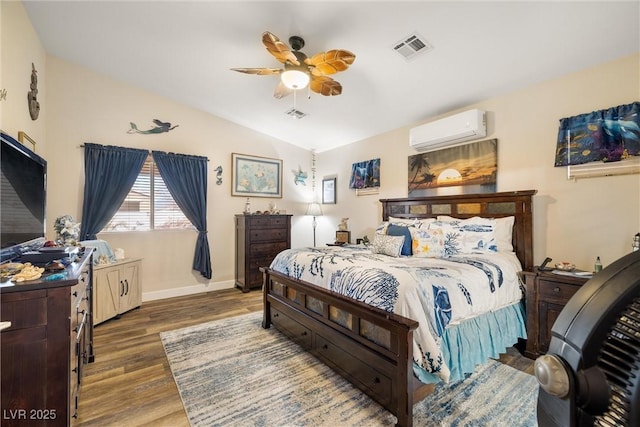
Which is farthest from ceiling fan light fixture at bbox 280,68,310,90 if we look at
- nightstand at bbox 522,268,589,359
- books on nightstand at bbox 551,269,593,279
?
books on nightstand at bbox 551,269,593,279

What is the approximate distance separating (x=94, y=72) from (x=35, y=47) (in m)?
0.81

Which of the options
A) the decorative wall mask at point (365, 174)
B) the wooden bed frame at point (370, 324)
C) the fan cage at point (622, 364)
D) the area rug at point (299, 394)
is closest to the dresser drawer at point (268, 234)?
the decorative wall mask at point (365, 174)

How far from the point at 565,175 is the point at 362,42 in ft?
7.51

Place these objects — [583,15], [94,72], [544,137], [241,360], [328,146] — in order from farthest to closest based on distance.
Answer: [328,146], [94,72], [544,137], [241,360], [583,15]

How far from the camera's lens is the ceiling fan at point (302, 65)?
2.19 metres

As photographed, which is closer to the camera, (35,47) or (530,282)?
(530,282)

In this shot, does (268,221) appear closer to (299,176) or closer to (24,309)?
(299,176)

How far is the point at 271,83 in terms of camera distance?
3414 mm

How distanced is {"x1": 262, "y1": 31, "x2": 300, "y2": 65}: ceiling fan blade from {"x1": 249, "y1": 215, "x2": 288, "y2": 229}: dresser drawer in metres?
2.73

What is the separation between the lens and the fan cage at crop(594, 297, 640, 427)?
0.40m

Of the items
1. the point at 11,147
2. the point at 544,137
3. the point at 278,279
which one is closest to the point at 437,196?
the point at 544,137

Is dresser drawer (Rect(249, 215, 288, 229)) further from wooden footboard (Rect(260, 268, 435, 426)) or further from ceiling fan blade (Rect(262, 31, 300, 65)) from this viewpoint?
ceiling fan blade (Rect(262, 31, 300, 65))

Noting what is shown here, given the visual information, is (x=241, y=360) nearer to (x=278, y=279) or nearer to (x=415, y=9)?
(x=278, y=279)

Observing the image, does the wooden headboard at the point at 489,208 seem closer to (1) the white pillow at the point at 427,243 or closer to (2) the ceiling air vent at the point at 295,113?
(1) the white pillow at the point at 427,243
